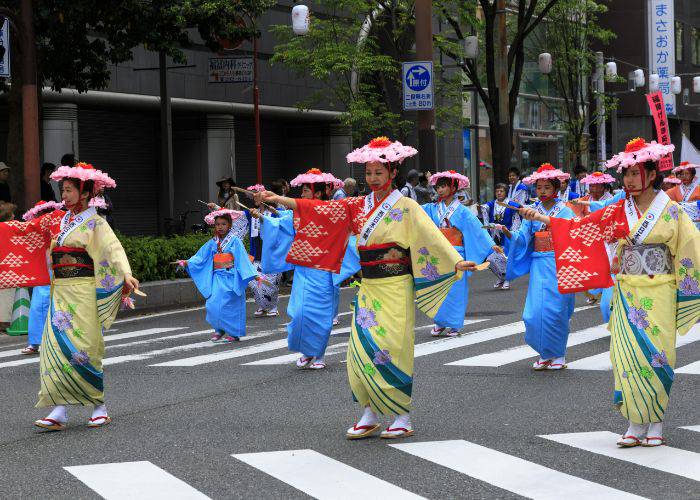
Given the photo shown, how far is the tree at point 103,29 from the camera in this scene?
15703mm

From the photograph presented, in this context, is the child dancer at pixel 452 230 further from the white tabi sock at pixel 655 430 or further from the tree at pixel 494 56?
the tree at pixel 494 56

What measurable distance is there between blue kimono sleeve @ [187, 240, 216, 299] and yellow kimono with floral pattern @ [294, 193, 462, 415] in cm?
492

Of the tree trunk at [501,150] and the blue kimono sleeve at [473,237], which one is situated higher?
the tree trunk at [501,150]

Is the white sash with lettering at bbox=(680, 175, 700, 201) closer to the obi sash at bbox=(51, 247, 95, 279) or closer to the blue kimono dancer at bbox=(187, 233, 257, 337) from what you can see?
the blue kimono dancer at bbox=(187, 233, 257, 337)

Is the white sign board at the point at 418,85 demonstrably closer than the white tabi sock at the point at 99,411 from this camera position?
No

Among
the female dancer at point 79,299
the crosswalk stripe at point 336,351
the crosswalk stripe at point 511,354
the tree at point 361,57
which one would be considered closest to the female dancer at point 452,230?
the crosswalk stripe at point 336,351

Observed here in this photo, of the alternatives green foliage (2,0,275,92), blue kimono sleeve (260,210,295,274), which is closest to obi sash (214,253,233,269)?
blue kimono sleeve (260,210,295,274)

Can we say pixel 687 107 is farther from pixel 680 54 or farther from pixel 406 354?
pixel 406 354

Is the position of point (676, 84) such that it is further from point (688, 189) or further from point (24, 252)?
point (24, 252)

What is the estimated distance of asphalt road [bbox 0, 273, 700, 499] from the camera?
19.1ft

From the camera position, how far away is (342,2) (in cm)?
2227

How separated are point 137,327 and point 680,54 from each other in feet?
153

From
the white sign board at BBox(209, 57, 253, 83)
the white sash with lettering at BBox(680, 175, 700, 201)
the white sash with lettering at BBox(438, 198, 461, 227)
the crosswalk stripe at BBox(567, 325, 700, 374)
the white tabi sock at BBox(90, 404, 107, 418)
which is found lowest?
the crosswalk stripe at BBox(567, 325, 700, 374)

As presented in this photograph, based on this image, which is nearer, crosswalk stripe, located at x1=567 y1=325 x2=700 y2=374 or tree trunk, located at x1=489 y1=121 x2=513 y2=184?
crosswalk stripe, located at x1=567 y1=325 x2=700 y2=374
